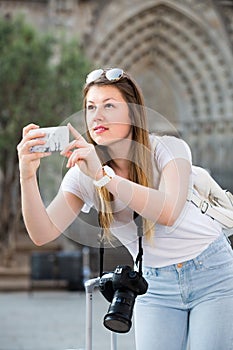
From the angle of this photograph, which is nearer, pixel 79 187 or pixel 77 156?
pixel 77 156

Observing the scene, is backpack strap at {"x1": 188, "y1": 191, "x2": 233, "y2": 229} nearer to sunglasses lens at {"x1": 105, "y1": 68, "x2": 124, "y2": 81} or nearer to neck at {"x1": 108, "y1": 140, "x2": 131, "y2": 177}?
neck at {"x1": 108, "y1": 140, "x2": 131, "y2": 177}

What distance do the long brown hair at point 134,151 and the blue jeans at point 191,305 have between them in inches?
8.3

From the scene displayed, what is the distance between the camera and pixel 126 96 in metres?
2.78

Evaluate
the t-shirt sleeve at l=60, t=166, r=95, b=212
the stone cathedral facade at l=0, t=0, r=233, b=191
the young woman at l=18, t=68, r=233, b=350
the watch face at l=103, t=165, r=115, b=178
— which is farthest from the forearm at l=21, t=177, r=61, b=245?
the stone cathedral facade at l=0, t=0, r=233, b=191

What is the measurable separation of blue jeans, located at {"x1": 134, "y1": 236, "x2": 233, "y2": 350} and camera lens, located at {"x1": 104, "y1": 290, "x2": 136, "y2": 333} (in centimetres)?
21

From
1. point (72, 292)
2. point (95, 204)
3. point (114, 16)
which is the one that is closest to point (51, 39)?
point (114, 16)

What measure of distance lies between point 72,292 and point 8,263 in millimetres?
1912

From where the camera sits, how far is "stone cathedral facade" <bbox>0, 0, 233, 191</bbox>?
62.7 ft

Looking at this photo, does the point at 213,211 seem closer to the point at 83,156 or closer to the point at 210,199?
the point at 210,199

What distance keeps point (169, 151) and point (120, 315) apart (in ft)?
1.85

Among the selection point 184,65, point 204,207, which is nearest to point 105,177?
point 204,207

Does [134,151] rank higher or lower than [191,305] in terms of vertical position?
higher

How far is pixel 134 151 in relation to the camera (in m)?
2.80

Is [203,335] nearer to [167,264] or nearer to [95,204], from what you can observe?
[167,264]
